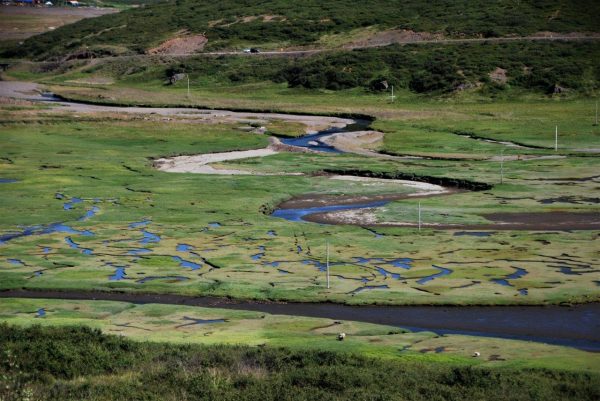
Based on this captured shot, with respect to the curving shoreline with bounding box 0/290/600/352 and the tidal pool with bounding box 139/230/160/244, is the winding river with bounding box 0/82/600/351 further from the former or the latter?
the tidal pool with bounding box 139/230/160/244

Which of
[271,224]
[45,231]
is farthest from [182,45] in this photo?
[45,231]

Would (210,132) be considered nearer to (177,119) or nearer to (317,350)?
(177,119)

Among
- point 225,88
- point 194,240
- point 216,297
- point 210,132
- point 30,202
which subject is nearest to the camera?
point 216,297

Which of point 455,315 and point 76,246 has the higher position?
point 76,246

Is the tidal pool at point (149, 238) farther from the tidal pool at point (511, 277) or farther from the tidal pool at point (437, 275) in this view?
the tidal pool at point (511, 277)

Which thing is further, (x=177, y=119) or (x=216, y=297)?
(x=177, y=119)

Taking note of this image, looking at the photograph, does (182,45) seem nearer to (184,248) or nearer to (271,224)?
(271,224)

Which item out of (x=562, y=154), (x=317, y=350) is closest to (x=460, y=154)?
(x=562, y=154)

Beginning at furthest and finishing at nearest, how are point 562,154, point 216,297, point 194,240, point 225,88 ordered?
point 225,88, point 562,154, point 194,240, point 216,297
